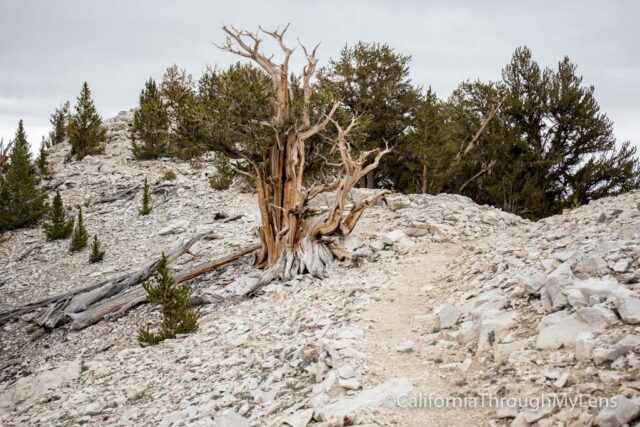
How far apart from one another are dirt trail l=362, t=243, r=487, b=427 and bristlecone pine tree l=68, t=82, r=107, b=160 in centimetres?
2033

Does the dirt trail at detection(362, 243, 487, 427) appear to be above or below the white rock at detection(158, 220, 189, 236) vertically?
below

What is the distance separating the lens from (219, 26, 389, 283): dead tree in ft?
33.6

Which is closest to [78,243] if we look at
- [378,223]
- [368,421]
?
[378,223]

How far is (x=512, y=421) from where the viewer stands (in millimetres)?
3225

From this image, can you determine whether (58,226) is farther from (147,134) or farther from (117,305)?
(147,134)

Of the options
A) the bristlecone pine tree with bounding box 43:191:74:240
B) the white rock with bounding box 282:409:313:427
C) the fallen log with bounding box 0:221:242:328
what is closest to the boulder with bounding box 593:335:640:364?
the white rock with bounding box 282:409:313:427

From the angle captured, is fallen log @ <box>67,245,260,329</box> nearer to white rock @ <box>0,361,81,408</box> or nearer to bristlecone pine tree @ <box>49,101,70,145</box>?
white rock @ <box>0,361,81,408</box>

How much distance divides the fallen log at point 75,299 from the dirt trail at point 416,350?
698 centimetres

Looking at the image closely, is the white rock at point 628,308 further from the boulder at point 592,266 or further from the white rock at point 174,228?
the white rock at point 174,228

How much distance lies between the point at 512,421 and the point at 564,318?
1453mm

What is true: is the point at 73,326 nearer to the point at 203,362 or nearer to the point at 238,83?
the point at 203,362

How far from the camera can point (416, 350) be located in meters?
5.08

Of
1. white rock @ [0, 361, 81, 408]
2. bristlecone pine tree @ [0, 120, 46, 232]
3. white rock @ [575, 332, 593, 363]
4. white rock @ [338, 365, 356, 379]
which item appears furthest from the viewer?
bristlecone pine tree @ [0, 120, 46, 232]

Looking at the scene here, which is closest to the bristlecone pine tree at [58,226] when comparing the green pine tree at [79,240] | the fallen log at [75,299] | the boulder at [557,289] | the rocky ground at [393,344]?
the green pine tree at [79,240]
